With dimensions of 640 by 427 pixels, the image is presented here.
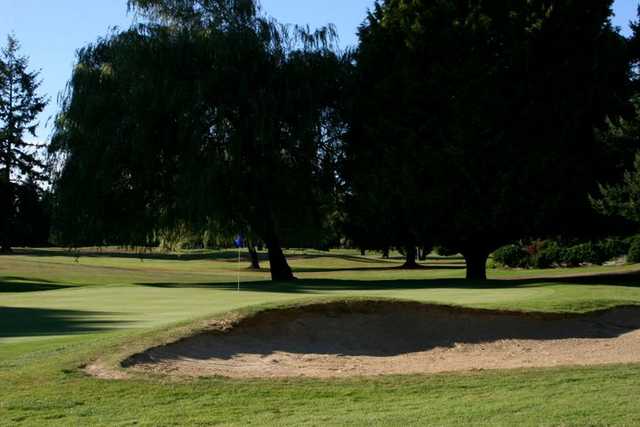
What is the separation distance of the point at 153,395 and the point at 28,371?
1.99m

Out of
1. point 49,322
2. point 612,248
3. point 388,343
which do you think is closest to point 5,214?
point 612,248

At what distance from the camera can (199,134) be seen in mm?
33156

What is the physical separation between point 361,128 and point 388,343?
22.1 metres

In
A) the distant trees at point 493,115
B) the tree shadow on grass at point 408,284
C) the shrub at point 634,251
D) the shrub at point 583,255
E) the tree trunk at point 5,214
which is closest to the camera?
the tree shadow on grass at point 408,284

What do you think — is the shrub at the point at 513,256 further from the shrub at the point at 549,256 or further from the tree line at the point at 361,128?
the tree line at the point at 361,128

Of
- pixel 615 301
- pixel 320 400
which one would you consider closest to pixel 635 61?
pixel 615 301

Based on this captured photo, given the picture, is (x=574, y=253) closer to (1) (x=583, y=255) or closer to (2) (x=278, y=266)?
(1) (x=583, y=255)

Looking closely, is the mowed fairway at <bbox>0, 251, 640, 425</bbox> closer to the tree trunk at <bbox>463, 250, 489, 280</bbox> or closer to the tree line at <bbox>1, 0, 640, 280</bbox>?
the tree line at <bbox>1, 0, 640, 280</bbox>

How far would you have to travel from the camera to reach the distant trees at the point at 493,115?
32062mm

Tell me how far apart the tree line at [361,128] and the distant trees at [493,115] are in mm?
72

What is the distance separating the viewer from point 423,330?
597 inches

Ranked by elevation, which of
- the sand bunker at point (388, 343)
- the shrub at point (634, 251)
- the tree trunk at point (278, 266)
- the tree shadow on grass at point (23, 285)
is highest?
the shrub at point (634, 251)

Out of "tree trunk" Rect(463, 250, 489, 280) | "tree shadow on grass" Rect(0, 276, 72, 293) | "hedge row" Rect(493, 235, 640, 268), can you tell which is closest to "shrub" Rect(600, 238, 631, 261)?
"hedge row" Rect(493, 235, 640, 268)

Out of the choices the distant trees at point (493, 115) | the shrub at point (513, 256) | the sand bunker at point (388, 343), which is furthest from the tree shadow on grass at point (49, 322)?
the shrub at point (513, 256)
